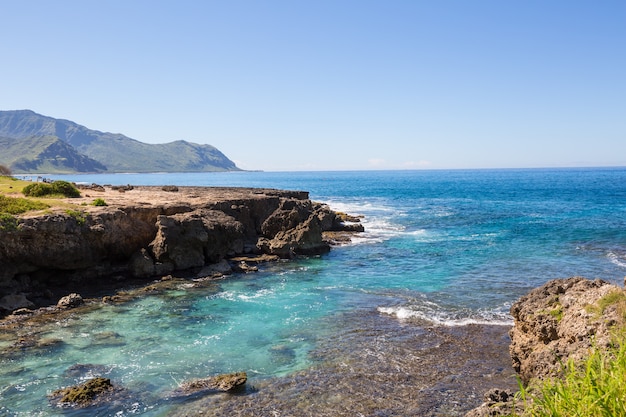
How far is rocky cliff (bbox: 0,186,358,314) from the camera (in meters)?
27.5

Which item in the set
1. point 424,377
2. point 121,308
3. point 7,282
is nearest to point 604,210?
point 424,377

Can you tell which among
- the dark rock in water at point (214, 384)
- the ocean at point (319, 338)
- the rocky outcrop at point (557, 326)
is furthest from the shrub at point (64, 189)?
the rocky outcrop at point (557, 326)

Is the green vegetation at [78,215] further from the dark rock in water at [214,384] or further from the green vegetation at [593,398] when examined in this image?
the green vegetation at [593,398]

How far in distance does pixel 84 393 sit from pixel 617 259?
3943cm

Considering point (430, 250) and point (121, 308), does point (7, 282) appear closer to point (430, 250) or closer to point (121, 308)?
point (121, 308)

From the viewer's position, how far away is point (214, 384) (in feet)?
52.3

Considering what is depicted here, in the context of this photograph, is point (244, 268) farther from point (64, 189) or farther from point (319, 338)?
point (64, 189)

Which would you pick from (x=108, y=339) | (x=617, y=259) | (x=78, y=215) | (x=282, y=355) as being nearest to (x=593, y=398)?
(x=282, y=355)

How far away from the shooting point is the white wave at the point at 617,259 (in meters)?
33.7

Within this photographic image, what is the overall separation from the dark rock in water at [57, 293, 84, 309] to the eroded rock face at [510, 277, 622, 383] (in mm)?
23910

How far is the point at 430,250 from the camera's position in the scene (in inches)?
1676

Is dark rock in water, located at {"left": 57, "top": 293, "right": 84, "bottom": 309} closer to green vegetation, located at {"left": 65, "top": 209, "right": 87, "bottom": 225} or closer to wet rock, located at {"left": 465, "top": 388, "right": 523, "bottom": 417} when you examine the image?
green vegetation, located at {"left": 65, "top": 209, "right": 87, "bottom": 225}

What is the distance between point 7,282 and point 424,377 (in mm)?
25695

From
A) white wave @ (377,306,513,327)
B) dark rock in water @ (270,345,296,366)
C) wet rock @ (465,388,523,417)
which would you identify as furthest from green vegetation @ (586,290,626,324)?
dark rock in water @ (270,345,296,366)
